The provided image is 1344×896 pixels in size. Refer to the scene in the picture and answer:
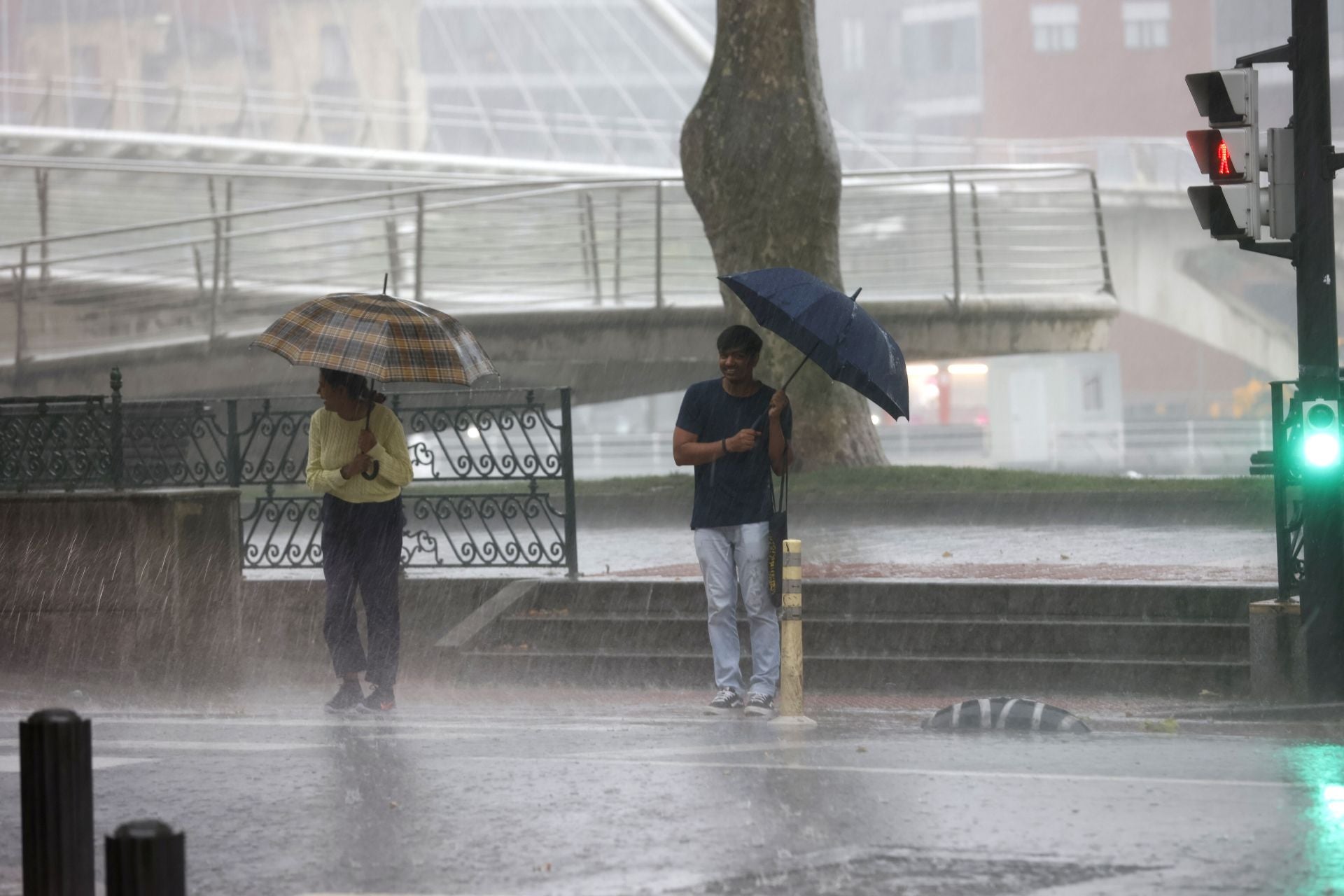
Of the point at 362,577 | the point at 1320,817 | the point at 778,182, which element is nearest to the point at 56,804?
the point at 1320,817

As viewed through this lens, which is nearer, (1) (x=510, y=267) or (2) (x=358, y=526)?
(2) (x=358, y=526)

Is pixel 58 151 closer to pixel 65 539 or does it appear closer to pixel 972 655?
pixel 65 539

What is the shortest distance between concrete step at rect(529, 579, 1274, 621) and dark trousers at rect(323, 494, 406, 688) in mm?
2299

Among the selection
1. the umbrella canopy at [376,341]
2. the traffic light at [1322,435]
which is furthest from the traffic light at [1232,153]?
the umbrella canopy at [376,341]

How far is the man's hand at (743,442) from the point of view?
26.5 feet

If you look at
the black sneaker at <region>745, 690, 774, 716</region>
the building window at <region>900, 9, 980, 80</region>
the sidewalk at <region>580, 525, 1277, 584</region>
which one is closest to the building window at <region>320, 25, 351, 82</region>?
the building window at <region>900, 9, 980, 80</region>

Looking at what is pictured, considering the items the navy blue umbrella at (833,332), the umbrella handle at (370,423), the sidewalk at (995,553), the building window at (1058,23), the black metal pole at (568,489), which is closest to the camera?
the navy blue umbrella at (833,332)

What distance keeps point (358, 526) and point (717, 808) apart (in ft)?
10.7

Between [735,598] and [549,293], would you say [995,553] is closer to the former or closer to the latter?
[735,598]

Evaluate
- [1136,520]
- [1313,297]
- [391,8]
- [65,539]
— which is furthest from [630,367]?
[391,8]

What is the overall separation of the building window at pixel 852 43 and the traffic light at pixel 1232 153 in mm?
75190

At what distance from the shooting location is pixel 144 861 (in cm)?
374

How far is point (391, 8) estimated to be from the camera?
52.2 metres

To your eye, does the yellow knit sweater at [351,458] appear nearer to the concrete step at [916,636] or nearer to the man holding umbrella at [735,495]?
the man holding umbrella at [735,495]
